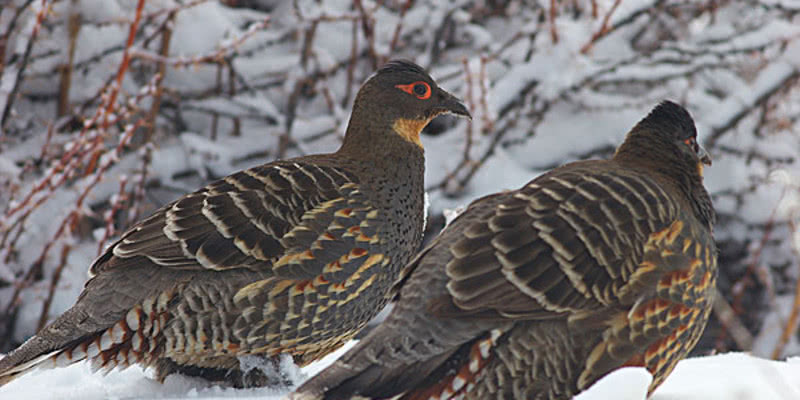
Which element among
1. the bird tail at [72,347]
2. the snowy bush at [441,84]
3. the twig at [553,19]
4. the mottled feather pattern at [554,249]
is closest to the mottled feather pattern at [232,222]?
the bird tail at [72,347]

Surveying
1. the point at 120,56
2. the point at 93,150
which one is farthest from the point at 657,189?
the point at 120,56

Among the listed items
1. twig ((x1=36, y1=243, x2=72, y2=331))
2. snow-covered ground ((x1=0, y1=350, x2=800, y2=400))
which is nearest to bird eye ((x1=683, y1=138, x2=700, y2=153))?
snow-covered ground ((x1=0, y1=350, x2=800, y2=400))

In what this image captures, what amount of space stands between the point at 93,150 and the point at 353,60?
2730mm

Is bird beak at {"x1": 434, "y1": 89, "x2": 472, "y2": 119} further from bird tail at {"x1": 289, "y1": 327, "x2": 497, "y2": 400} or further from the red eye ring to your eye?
bird tail at {"x1": 289, "y1": 327, "x2": 497, "y2": 400}

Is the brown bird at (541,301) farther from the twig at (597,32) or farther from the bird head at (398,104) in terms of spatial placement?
the twig at (597,32)

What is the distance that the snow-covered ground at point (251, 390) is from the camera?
370cm

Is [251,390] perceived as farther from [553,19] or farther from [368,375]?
[553,19]

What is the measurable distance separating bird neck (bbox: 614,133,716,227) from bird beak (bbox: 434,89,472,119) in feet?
2.86

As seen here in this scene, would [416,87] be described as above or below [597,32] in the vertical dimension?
above

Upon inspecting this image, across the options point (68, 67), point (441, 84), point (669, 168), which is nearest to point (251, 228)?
point (669, 168)

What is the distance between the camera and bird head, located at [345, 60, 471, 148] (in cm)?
445

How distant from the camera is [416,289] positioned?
315cm

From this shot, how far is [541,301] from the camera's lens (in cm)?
304

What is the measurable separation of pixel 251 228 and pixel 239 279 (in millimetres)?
212
